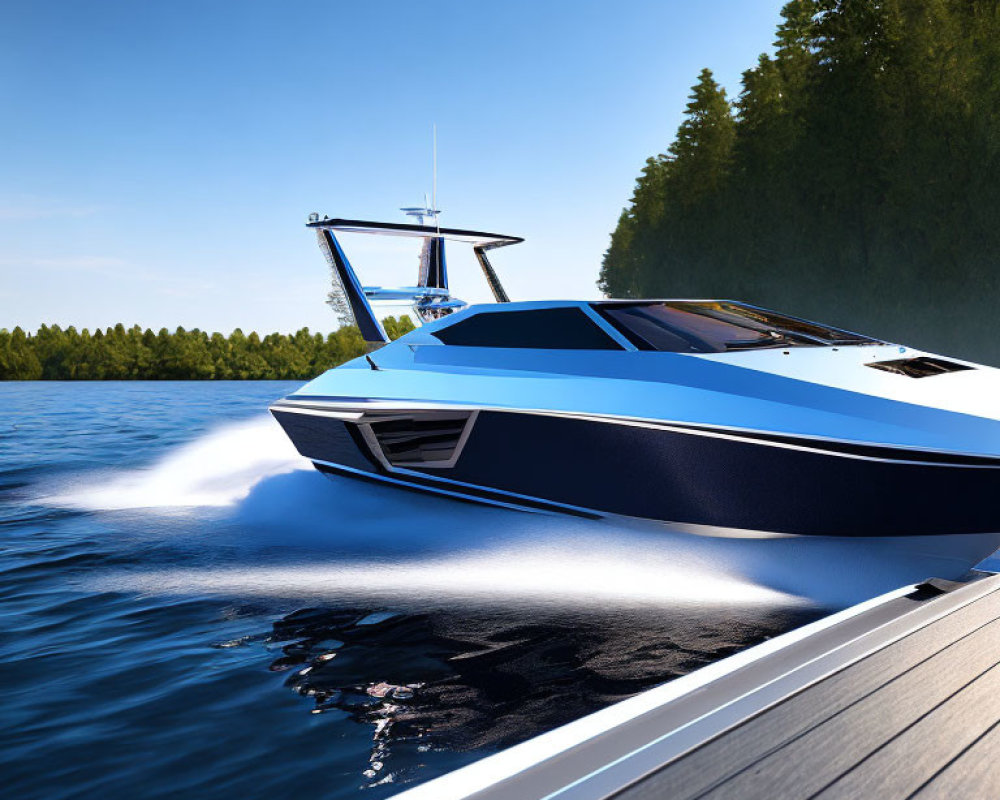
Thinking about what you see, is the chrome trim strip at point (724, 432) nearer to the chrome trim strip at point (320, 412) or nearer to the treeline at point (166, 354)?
the chrome trim strip at point (320, 412)

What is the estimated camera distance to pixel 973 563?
134 inches

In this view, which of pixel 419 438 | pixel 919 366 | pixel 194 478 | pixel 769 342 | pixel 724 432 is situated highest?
pixel 769 342

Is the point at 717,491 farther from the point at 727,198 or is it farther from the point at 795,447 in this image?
the point at 727,198

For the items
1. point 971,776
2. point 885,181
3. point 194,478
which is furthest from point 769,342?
point 885,181

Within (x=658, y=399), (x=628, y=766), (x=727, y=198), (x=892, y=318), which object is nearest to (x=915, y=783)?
(x=628, y=766)

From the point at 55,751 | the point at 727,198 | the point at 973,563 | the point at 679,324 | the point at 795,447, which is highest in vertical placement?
the point at 727,198

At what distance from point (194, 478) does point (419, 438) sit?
10.9 ft

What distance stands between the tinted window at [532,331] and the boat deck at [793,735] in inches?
97.0

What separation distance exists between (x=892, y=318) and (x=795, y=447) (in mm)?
23382

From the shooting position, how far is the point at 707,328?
4.48 metres

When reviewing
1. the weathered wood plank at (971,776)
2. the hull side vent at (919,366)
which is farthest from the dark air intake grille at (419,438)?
the weathered wood plank at (971,776)

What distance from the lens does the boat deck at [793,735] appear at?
56.6 inches

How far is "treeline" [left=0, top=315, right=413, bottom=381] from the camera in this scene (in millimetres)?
70938

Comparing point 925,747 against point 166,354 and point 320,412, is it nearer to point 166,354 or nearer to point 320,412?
point 320,412
